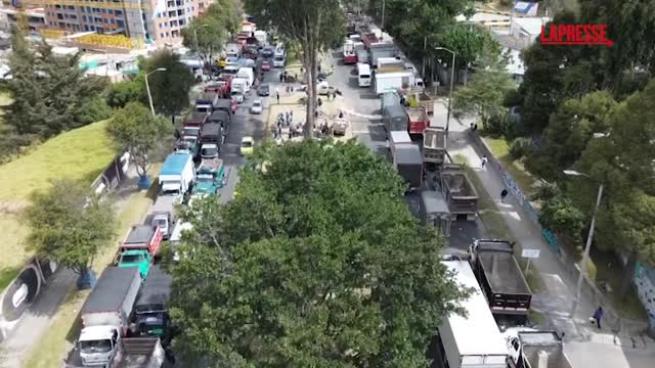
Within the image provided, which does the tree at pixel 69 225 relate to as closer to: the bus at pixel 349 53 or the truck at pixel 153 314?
the truck at pixel 153 314

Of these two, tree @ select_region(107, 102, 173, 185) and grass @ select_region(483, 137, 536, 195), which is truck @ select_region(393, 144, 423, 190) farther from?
tree @ select_region(107, 102, 173, 185)

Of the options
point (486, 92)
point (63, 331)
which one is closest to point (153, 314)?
point (63, 331)

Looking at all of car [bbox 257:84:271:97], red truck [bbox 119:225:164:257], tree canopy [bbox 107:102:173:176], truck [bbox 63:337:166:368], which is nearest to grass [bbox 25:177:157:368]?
red truck [bbox 119:225:164:257]

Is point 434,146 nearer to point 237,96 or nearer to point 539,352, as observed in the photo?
point 539,352

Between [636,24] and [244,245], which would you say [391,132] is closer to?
Result: [636,24]

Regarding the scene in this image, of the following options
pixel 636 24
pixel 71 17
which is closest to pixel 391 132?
pixel 636 24

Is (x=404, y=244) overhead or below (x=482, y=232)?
overhead
